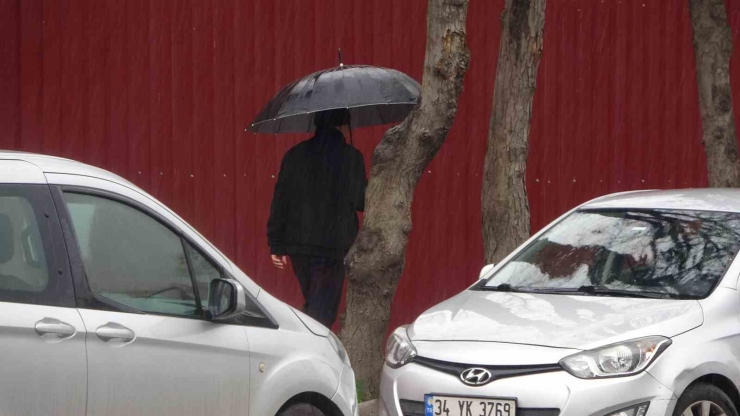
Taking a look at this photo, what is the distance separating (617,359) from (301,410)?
4.72ft

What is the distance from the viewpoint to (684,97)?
1110cm

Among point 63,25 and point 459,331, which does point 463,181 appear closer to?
point 63,25

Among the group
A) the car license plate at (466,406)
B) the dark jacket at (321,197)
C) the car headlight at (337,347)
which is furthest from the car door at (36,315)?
the dark jacket at (321,197)

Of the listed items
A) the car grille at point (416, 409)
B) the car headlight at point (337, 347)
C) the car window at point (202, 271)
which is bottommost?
the car grille at point (416, 409)

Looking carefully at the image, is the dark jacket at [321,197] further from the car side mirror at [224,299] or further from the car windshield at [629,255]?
the car side mirror at [224,299]

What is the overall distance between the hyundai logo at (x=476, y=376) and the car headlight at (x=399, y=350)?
1.23ft

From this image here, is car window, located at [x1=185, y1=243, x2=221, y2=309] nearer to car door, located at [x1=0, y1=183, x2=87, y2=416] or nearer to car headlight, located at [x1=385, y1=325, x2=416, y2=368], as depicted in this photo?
car door, located at [x1=0, y1=183, x2=87, y2=416]

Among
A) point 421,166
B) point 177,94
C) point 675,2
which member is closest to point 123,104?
point 177,94

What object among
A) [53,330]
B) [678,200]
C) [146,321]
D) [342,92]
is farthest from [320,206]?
[53,330]

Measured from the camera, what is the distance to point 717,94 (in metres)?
9.40

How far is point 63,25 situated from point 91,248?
6762mm

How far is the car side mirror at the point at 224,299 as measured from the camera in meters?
4.54

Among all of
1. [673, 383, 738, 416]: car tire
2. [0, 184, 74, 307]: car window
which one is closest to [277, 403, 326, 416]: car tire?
[0, 184, 74, 307]: car window

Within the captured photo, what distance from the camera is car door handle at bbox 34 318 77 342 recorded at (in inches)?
154
